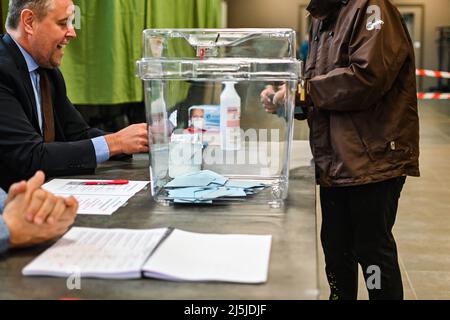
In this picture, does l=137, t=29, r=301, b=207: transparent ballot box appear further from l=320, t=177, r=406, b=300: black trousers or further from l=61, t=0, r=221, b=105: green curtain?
l=61, t=0, r=221, b=105: green curtain

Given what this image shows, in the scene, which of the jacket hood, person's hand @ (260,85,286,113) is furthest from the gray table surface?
the jacket hood

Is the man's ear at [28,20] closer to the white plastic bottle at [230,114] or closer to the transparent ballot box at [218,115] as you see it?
the transparent ballot box at [218,115]

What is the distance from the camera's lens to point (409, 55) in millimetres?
1862

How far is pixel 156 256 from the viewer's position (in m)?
1.05

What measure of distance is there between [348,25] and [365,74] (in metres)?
0.17

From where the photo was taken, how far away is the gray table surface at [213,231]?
36.7 inches

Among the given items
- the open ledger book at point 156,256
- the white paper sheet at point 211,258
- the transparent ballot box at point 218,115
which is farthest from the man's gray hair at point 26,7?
the white paper sheet at point 211,258

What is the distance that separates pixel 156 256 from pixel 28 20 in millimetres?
1206

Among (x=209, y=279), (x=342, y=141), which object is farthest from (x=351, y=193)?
(x=209, y=279)

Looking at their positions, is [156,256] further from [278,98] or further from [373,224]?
[373,224]

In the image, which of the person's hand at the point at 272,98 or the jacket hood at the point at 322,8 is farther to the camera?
the jacket hood at the point at 322,8

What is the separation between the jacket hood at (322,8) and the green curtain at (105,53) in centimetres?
147

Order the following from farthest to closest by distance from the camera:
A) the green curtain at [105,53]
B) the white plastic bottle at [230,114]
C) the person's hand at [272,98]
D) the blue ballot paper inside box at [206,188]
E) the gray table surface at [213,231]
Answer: the green curtain at [105,53], the white plastic bottle at [230,114], the person's hand at [272,98], the blue ballot paper inside box at [206,188], the gray table surface at [213,231]
